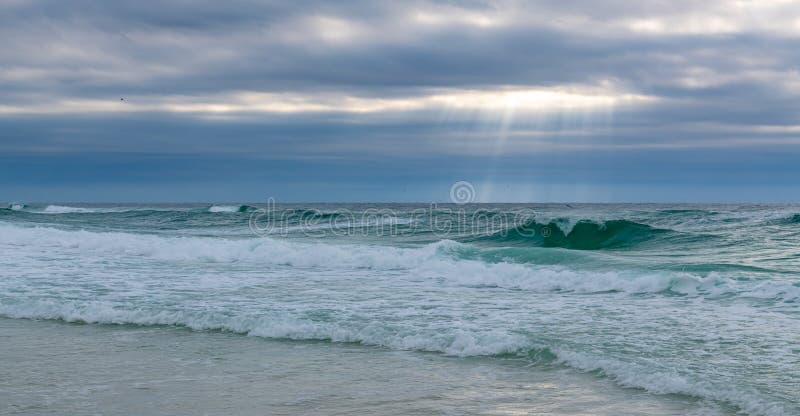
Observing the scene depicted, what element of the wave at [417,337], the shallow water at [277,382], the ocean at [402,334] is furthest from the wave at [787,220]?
the shallow water at [277,382]

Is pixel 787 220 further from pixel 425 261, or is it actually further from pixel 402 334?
pixel 402 334

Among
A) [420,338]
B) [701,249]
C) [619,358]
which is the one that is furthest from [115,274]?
[701,249]

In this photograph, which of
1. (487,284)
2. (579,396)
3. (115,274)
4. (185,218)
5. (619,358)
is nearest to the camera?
(579,396)

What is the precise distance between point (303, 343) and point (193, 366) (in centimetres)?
160

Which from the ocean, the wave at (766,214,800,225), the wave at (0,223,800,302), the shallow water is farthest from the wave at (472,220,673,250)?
the shallow water

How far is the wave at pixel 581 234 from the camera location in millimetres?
24719

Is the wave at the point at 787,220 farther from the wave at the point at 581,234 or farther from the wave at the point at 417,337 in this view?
the wave at the point at 417,337

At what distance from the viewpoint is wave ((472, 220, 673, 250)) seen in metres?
24.7

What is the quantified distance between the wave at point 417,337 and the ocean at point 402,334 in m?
0.03

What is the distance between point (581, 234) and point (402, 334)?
1908 cm

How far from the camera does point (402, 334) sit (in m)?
8.73

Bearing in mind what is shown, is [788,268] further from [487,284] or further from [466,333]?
[466,333]

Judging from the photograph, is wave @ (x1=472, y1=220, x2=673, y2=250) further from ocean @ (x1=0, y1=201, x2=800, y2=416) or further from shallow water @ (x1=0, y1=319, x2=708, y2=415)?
shallow water @ (x1=0, y1=319, x2=708, y2=415)

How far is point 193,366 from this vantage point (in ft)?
24.2
